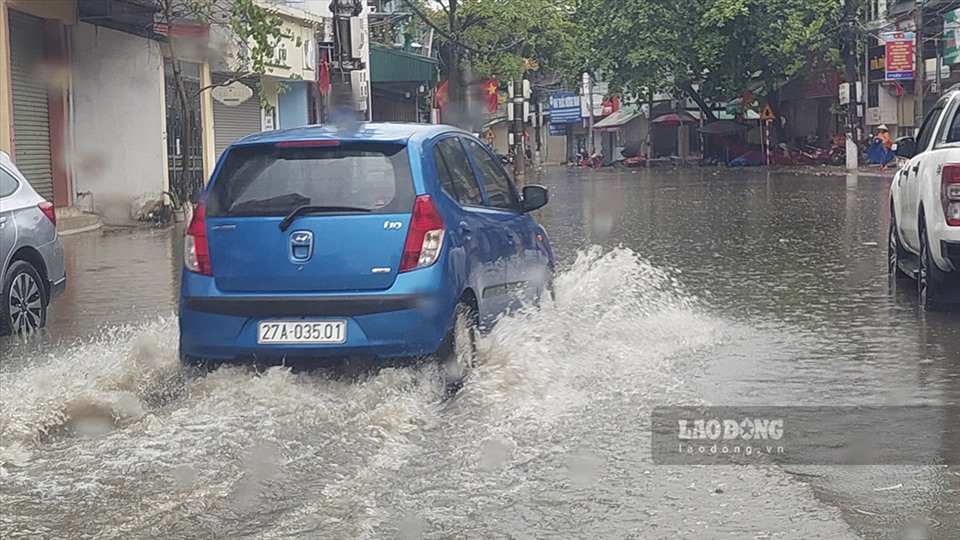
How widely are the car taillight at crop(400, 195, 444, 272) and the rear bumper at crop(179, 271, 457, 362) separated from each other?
9 cm

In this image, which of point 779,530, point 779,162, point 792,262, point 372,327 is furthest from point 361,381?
point 779,162

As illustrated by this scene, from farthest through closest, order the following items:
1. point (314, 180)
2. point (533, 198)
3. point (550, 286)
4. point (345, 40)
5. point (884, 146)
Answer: point (884, 146)
point (345, 40)
point (550, 286)
point (533, 198)
point (314, 180)

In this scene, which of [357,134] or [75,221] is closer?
[357,134]

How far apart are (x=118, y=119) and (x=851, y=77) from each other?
3120cm

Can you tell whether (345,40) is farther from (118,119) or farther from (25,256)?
(25,256)

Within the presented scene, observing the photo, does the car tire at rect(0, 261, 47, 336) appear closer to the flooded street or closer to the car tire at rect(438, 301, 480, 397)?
the flooded street

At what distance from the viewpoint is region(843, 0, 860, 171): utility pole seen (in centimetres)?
4197

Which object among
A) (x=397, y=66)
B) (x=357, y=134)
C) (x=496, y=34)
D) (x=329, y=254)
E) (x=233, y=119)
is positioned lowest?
(x=329, y=254)

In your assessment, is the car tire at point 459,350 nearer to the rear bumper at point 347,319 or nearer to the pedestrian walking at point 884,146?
the rear bumper at point 347,319

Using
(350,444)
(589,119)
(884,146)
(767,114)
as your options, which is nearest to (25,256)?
(350,444)

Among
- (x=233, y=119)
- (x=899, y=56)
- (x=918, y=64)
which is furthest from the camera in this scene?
(x=899, y=56)

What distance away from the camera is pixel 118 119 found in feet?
81.1

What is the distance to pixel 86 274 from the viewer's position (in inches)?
582

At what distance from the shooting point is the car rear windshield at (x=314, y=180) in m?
6.89
